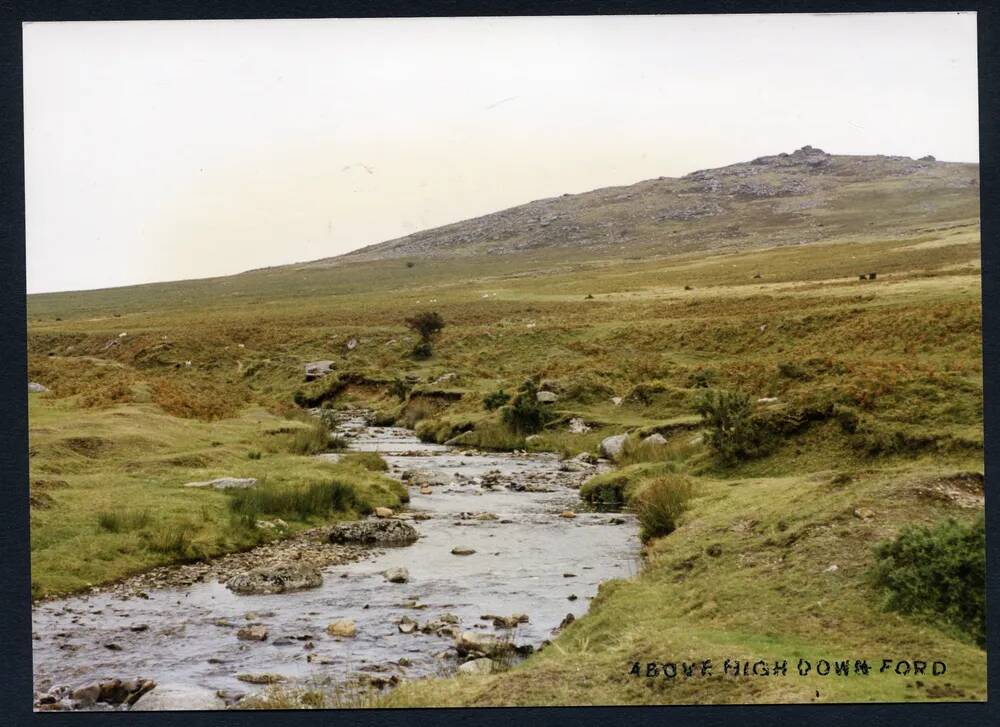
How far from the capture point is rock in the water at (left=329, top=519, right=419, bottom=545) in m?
18.3

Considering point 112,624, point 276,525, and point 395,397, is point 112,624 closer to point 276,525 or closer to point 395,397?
point 276,525

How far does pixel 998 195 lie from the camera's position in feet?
39.1

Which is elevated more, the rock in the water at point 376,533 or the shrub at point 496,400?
the shrub at point 496,400

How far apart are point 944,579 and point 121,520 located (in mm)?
13979

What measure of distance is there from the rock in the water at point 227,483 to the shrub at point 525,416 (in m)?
13.3

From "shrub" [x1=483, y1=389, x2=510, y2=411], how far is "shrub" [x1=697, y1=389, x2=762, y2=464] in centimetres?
1410

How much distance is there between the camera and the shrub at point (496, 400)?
1373 inches

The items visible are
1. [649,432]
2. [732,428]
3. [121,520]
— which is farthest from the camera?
[649,432]

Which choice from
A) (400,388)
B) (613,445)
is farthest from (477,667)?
(400,388)

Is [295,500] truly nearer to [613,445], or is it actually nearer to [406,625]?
[406,625]

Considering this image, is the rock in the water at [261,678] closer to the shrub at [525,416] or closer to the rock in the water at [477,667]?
the rock in the water at [477,667]

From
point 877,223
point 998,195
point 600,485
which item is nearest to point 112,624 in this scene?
point 600,485

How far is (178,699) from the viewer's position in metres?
10.9

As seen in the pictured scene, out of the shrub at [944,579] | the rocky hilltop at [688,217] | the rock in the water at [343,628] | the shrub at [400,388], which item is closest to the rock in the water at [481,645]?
the rock in the water at [343,628]
